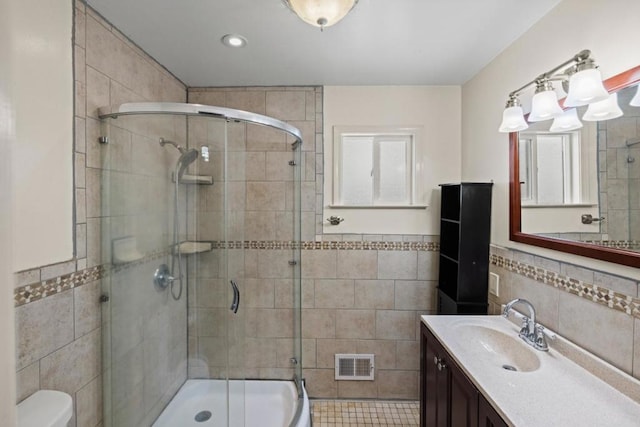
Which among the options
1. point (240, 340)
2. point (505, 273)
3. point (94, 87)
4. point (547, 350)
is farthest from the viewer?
point (240, 340)

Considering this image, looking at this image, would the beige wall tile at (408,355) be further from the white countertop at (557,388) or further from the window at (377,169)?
the window at (377,169)

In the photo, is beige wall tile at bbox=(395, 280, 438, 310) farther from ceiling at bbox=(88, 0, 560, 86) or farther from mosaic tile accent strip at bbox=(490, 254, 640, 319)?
ceiling at bbox=(88, 0, 560, 86)

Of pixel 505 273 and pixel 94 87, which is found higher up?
pixel 94 87

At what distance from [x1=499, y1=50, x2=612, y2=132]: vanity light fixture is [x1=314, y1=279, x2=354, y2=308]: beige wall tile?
5.33 feet

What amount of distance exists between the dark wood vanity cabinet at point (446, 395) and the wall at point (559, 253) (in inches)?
20.9

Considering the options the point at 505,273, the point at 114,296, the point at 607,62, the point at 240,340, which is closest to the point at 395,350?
the point at 505,273

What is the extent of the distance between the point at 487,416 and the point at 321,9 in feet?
5.40

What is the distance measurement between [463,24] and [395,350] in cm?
225

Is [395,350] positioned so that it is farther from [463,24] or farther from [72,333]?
[463,24]

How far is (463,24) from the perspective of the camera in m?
1.54

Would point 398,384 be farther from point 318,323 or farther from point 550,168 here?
point 550,168

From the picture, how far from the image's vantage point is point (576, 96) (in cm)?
112

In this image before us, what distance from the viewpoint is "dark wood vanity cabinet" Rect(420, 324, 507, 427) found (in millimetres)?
1070

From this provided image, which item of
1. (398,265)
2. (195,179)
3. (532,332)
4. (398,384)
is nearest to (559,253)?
(532,332)
